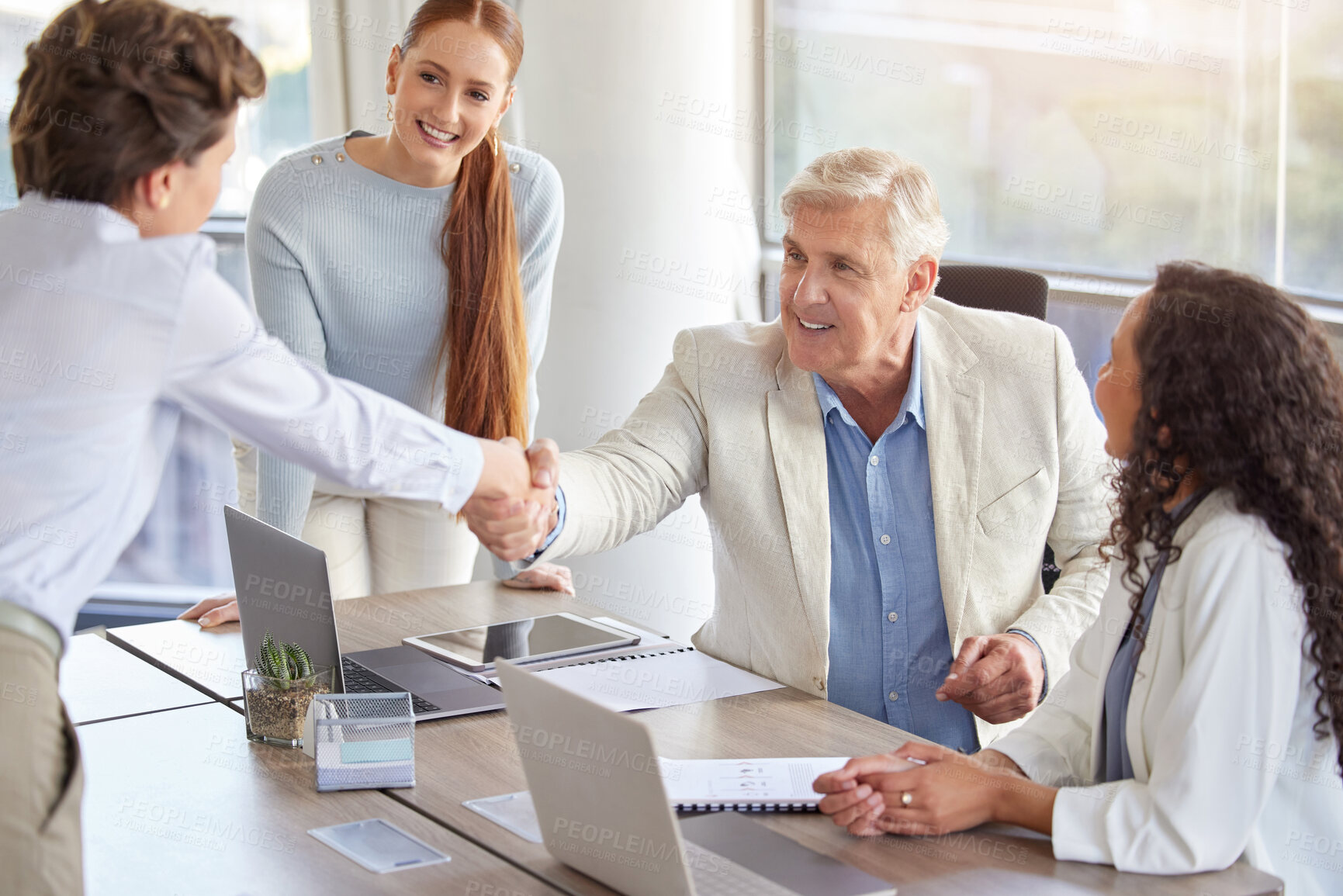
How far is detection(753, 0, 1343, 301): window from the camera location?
2766 millimetres

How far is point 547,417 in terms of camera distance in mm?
3861

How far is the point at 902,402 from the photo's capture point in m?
2.06

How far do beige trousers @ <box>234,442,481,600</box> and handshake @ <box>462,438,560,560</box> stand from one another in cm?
63

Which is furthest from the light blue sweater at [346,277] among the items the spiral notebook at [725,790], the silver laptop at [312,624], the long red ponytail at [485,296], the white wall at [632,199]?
the white wall at [632,199]

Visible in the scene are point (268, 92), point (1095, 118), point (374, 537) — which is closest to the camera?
point (374, 537)

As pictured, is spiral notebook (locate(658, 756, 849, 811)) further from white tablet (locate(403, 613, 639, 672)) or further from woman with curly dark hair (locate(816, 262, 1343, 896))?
white tablet (locate(403, 613, 639, 672))

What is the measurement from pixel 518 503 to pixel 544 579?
2.03ft

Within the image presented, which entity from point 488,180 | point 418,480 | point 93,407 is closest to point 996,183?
point 488,180

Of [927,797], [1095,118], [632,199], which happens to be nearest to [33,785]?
[927,797]

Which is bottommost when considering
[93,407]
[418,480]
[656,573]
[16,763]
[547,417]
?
[656,573]

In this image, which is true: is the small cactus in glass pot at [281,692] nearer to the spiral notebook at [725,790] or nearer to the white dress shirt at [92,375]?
the spiral notebook at [725,790]

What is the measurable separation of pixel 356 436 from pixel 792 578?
851mm

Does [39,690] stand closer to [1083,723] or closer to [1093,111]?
[1083,723]

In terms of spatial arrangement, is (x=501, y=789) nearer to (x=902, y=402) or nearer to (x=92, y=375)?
(x=92, y=375)
